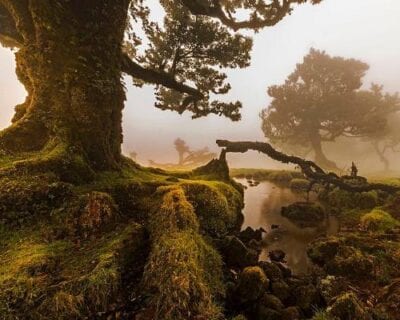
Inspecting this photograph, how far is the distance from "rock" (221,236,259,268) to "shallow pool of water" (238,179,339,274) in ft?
5.52

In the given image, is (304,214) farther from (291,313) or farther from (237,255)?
(291,313)

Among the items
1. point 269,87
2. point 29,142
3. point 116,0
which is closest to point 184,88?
point 116,0

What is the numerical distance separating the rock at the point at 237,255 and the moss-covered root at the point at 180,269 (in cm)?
86

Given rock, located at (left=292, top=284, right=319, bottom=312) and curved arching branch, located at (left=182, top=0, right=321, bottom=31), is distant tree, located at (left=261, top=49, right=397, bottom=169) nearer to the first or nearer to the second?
curved arching branch, located at (left=182, top=0, right=321, bottom=31)

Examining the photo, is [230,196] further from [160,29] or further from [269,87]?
[269,87]

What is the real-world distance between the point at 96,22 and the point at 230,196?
9.85m

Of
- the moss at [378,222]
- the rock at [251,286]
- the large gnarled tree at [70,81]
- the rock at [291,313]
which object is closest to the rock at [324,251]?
the moss at [378,222]

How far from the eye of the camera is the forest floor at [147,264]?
5406 millimetres

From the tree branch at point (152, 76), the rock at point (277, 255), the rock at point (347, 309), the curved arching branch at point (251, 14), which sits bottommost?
the rock at point (277, 255)

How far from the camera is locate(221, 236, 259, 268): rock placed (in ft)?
27.5

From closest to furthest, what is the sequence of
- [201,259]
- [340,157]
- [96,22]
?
1. [201,259]
2. [96,22]
3. [340,157]

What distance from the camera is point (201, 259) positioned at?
23.9 ft

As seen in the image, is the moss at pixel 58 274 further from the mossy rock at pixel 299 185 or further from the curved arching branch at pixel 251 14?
the mossy rock at pixel 299 185

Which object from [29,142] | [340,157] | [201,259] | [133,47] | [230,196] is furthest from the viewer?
[340,157]
